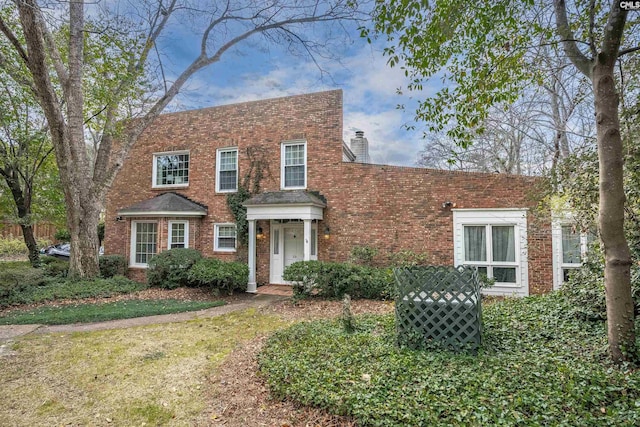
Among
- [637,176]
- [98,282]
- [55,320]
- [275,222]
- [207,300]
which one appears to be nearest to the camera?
[637,176]

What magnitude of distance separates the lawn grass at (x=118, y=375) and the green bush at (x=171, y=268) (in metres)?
4.28

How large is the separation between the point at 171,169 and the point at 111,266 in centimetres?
443

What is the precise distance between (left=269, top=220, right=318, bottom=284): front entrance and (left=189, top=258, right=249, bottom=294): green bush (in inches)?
52.6

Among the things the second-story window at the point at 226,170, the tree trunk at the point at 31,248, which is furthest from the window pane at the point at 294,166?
the tree trunk at the point at 31,248

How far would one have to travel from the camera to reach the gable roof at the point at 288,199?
1041 cm

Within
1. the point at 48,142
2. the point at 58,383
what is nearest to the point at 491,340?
the point at 58,383

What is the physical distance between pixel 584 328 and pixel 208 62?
13076 mm

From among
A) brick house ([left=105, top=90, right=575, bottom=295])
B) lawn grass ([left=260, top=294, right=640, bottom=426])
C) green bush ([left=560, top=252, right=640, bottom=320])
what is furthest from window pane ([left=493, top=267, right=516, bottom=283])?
lawn grass ([left=260, top=294, right=640, bottom=426])

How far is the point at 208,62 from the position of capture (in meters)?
12.1

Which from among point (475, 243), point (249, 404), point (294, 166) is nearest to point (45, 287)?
point (294, 166)

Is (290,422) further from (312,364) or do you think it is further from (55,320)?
(55,320)

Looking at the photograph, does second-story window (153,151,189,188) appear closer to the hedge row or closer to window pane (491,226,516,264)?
the hedge row

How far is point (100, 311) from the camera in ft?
26.3

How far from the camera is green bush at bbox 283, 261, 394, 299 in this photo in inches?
354
